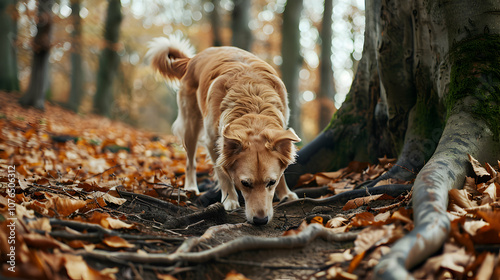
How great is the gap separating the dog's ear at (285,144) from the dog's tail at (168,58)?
111 inches

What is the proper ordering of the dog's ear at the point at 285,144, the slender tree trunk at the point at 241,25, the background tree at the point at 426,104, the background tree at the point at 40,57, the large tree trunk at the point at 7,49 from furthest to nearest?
the large tree trunk at the point at 7,49
the slender tree trunk at the point at 241,25
the background tree at the point at 40,57
the dog's ear at the point at 285,144
the background tree at the point at 426,104

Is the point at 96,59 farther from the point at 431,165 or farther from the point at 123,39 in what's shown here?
the point at 431,165

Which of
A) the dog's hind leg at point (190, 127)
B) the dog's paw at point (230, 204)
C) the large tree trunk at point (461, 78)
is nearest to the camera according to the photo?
the large tree trunk at point (461, 78)

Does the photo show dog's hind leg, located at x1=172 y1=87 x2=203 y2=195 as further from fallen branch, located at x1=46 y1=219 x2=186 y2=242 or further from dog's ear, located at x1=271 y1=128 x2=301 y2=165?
fallen branch, located at x1=46 y1=219 x2=186 y2=242

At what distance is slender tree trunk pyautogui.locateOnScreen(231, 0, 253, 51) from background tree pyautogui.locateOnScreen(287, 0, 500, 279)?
24.7ft

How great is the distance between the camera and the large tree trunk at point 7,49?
14.0 meters

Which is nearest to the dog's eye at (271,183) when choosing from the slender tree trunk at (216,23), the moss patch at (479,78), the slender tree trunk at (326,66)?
the moss patch at (479,78)

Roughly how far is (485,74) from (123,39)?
92.4ft

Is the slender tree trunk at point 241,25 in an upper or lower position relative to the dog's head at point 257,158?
upper

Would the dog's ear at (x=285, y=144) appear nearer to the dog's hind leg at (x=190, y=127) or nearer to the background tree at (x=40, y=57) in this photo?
the dog's hind leg at (x=190, y=127)

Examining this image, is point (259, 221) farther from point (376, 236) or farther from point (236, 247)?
point (376, 236)

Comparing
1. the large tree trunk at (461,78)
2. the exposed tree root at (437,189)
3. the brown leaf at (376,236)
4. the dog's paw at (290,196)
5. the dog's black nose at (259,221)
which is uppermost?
the large tree trunk at (461,78)

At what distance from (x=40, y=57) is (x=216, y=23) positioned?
793cm

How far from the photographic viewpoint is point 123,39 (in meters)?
28.1
